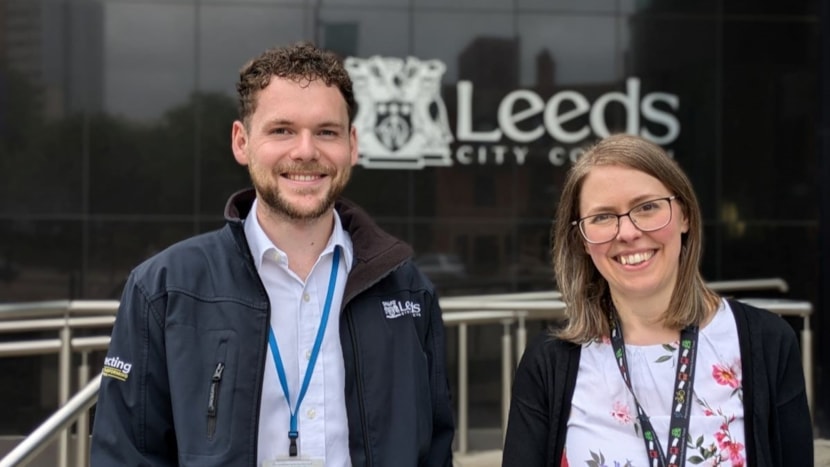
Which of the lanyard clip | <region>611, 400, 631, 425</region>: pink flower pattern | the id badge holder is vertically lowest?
the id badge holder

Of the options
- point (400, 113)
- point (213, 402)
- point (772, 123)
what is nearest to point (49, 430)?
point (213, 402)

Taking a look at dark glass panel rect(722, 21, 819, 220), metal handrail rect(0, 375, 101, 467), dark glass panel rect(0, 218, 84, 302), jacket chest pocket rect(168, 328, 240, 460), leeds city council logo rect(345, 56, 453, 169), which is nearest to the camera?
jacket chest pocket rect(168, 328, 240, 460)

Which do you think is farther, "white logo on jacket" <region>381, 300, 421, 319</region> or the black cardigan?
"white logo on jacket" <region>381, 300, 421, 319</region>

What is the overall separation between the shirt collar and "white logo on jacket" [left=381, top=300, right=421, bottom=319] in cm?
14

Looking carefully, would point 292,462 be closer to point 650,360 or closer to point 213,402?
point 213,402

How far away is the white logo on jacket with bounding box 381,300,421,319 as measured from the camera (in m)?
2.14

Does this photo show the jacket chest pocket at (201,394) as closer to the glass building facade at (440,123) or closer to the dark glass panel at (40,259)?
the glass building facade at (440,123)

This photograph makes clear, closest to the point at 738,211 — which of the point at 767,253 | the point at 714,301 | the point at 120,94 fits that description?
the point at 767,253

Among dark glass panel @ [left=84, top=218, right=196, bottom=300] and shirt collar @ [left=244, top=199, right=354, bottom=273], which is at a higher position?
shirt collar @ [left=244, top=199, right=354, bottom=273]

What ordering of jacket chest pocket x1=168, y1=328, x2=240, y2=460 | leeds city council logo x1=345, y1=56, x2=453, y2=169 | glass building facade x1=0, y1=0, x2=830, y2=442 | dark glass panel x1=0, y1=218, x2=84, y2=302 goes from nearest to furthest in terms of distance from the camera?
jacket chest pocket x1=168, y1=328, x2=240, y2=460 → dark glass panel x1=0, y1=218, x2=84, y2=302 → glass building facade x1=0, y1=0, x2=830, y2=442 → leeds city council logo x1=345, y1=56, x2=453, y2=169

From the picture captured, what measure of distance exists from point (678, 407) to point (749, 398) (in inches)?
6.4

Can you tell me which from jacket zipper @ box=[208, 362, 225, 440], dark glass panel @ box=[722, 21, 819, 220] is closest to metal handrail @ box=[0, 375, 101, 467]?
jacket zipper @ box=[208, 362, 225, 440]

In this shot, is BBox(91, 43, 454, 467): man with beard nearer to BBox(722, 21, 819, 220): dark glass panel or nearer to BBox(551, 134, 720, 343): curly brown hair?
BBox(551, 134, 720, 343): curly brown hair

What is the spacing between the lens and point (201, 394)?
1.92 m
